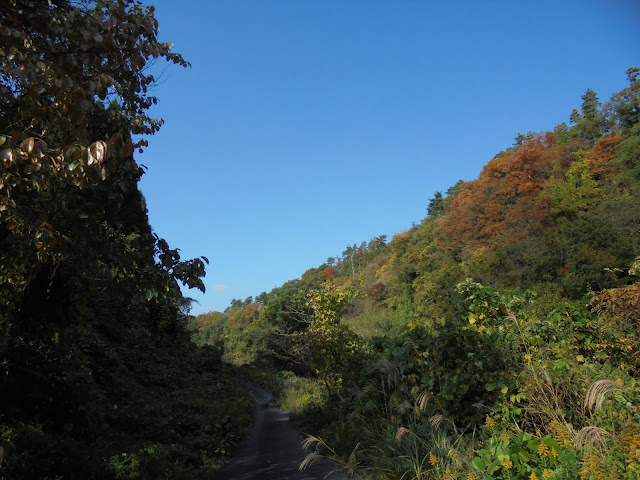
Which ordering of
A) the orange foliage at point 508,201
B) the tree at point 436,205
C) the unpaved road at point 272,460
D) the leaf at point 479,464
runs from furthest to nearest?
the tree at point 436,205
the orange foliage at point 508,201
the unpaved road at point 272,460
the leaf at point 479,464

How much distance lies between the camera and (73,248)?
4312 mm

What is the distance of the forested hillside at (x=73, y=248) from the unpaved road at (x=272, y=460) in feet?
1.94

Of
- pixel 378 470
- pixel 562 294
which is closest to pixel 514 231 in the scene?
pixel 562 294

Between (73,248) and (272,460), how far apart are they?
21.4 ft

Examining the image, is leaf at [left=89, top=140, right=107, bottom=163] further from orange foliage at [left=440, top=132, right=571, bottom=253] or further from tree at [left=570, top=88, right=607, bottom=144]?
tree at [left=570, top=88, right=607, bottom=144]

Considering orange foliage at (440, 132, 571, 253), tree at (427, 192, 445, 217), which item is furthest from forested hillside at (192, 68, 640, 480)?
tree at (427, 192, 445, 217)

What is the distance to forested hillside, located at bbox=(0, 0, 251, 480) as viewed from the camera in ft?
9.39

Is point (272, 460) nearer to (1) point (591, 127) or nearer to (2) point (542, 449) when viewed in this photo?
(2) point (542, 449)

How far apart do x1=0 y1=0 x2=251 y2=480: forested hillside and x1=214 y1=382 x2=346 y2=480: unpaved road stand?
590 millimetres

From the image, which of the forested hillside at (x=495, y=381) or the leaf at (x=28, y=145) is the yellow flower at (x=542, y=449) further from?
the leaf at (x=28, y=145)

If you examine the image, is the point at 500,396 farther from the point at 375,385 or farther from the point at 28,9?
the point at 28,9

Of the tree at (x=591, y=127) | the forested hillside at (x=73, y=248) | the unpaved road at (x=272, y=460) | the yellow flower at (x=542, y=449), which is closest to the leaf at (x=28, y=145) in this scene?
the forested hillside at (x=73, y=248)

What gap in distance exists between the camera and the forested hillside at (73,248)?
2.86 m

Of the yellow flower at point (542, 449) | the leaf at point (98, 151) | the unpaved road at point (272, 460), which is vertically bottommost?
the unpaved road at point (272, 460)
